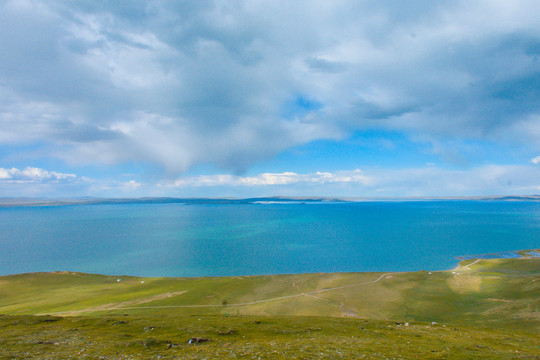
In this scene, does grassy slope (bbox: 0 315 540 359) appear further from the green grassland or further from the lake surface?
the lake surface

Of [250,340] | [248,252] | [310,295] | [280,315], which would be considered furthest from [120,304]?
[248,252]

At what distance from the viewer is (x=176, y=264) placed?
120688 mm

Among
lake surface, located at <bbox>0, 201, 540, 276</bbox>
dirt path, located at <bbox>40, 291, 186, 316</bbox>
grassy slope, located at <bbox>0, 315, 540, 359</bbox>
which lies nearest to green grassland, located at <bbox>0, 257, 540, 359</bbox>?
grassy slope, located at <bbox>0, 315, 540, 359</bbox>

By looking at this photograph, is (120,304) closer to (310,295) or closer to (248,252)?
(310,295)

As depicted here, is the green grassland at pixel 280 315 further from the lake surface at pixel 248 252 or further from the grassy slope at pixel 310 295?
the lake surface at pixel 248 252

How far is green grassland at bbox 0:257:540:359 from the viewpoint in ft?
94.0

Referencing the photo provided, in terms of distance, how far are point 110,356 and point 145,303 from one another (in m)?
49.8

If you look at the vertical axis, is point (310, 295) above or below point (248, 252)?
above

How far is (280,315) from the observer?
58.7 meters

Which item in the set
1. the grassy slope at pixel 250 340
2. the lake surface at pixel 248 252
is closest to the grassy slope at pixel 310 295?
the lake surface at pixel 248 252

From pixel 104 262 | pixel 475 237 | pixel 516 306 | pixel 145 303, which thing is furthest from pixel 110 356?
pixel 475 237

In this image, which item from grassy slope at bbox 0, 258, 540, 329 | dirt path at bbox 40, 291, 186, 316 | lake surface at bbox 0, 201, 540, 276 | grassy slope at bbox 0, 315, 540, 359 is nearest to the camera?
grassy slope at bbox 0, 315, 540, 359

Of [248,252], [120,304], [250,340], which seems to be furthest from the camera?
[248,252]

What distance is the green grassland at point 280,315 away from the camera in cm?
2864
